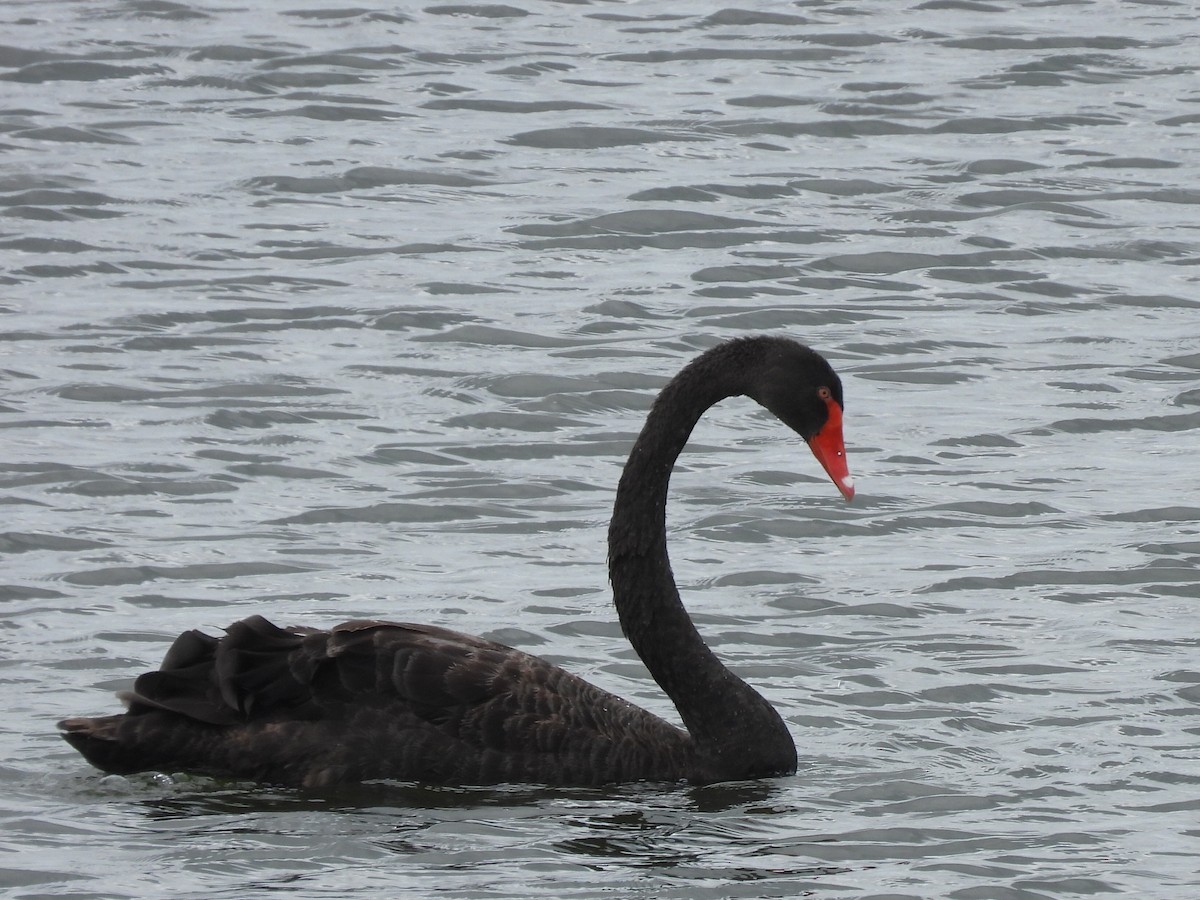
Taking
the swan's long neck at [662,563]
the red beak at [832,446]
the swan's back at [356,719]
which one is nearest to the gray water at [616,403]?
the swan's back at [356,719]

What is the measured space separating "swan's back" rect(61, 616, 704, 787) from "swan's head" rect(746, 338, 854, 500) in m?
1.02

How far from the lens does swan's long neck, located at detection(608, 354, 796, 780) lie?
23.8ft

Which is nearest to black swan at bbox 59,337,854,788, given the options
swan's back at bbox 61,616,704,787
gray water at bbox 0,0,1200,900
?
swan's back at bbox 61,616,704,787

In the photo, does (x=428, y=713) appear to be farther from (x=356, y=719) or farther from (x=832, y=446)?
(x=832, y=446)

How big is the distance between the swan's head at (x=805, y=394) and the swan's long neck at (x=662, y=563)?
11 cm

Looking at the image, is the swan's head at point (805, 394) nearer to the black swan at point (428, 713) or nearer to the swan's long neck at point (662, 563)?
the black swan at point (428, 713)

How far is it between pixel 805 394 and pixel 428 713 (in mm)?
1449

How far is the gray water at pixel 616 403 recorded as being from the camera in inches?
263

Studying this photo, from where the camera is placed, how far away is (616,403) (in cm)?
1071

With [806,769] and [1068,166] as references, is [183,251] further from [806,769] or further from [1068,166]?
[806,769]

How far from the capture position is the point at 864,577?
28.7 ft

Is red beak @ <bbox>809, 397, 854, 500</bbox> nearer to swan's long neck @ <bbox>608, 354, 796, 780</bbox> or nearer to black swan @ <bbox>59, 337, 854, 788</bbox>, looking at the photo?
black swan @ <bbox>59, 337, 854, 788</bbox>

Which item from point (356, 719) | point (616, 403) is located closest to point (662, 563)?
point (356, 719)

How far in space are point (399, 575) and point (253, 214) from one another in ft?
16.6
